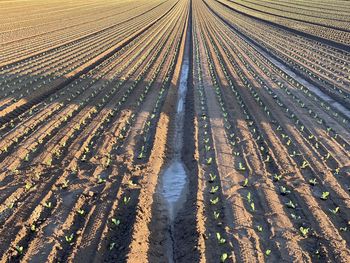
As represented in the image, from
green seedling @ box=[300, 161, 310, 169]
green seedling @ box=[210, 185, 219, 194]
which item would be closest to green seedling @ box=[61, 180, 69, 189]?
green seedling @ box=[210, 185, 219, 194]

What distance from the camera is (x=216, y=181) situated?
1134cm

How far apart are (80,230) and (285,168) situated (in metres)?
6.53

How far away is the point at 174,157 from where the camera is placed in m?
13.3

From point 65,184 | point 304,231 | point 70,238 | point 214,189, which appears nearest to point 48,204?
point 65,184

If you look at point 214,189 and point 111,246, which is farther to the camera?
point 214,189

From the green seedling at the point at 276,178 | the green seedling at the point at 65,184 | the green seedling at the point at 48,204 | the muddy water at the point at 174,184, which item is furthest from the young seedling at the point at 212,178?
the green seedling at the point at 48,204

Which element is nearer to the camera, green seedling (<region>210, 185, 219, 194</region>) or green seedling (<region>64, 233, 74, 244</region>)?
green seedling (<region>64, 233, 74, 244</region>)

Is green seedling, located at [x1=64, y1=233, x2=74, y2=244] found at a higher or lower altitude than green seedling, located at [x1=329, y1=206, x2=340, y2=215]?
higher

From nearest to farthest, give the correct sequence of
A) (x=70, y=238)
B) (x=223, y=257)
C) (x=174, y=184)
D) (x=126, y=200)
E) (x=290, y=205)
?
(x=223, y=257) → (x=70, y=238) → (x=290, y=205) → (x=126, y=200) → (x=174, y=184)

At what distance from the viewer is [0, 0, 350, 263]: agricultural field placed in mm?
8883

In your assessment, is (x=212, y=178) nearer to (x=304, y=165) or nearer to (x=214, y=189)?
(x=214, y=189)

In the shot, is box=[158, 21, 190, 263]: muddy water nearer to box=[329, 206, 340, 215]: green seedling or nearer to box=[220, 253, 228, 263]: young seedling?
box=[220, 253, 228, 263]: young seedling

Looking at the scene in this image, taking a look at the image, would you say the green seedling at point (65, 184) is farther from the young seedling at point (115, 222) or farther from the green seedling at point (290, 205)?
the green seedling at point (290, 205)

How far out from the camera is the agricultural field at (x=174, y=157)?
8.88m
